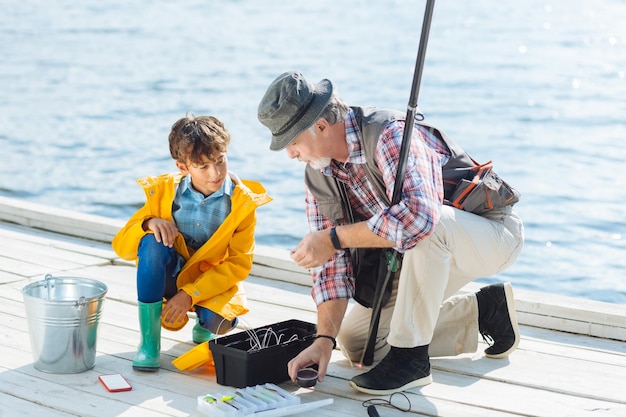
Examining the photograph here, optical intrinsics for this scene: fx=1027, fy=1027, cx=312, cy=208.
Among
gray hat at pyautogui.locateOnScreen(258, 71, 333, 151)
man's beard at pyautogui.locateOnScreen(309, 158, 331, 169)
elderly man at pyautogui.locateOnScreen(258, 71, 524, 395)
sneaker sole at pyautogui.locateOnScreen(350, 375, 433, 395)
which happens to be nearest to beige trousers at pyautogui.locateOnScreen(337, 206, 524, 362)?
elderly man at pyautogui.locateOnScreen(258, 71, 524, 395)

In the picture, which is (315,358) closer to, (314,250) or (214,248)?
(314,250)

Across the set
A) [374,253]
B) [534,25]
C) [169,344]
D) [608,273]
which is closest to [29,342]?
[169,344]

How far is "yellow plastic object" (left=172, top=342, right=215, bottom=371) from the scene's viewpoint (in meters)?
3.04

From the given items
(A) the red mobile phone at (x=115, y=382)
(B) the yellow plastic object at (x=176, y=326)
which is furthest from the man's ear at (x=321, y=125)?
(A) the red mobile phone at (x=115, y=382)

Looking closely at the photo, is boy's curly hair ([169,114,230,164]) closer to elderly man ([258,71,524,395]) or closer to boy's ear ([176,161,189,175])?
boy's ear ([176,161,189,175])

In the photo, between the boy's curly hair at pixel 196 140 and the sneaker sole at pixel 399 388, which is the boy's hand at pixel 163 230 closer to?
the boy's curly hair at pixel 196 140

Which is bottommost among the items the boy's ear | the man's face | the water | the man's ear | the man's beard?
the water

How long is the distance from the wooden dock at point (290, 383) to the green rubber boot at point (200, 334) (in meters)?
0.05

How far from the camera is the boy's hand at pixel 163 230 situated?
3053 millimetres

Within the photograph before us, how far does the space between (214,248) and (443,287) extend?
76 centimetres

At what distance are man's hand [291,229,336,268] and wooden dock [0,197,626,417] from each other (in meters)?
0.39

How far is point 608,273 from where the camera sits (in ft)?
21.9

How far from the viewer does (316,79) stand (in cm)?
1277

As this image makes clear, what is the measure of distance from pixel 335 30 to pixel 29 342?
570 inches
